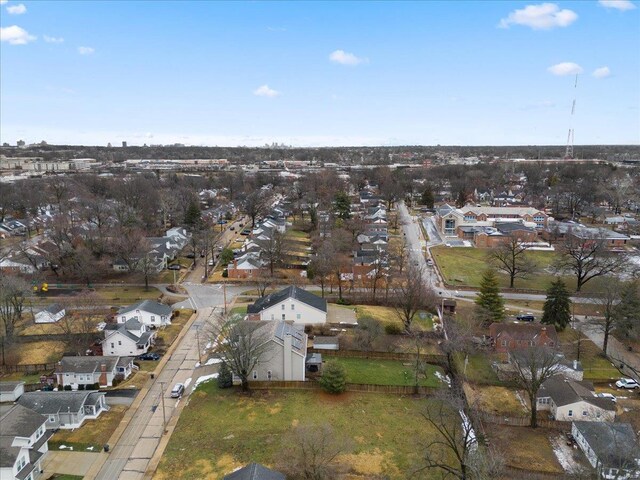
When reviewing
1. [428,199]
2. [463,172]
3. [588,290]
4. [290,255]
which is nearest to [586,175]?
[463,172]

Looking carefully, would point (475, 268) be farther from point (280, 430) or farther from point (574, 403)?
point (280, 430)

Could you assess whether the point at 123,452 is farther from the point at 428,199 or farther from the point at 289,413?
the point at 428,199

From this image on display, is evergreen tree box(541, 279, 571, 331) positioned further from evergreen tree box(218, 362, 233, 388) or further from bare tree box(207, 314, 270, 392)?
evergreen tree box(218, 362, 233, 388)

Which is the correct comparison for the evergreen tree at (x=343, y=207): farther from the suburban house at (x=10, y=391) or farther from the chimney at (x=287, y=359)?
the suburban house at (x=10, y=391)

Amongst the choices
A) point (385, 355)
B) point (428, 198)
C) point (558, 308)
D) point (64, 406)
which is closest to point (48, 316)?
point (64, 406)

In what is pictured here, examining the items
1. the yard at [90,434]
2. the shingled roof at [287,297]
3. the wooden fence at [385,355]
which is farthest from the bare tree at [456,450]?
the yard at [90,434]
